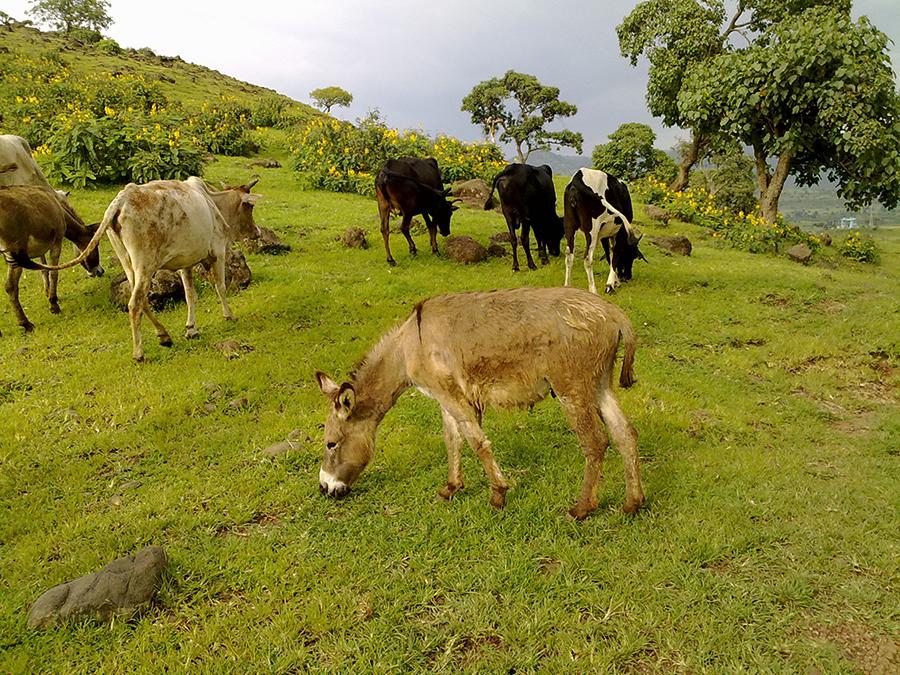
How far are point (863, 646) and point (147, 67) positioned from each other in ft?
187

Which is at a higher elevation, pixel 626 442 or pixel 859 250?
pixel 859 250

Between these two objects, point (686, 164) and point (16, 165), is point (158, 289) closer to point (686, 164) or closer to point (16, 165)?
point (16, 165)

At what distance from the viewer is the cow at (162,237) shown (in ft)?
25.0

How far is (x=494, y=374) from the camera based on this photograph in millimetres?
4617

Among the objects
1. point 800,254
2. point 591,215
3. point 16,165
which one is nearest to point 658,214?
point 800,254

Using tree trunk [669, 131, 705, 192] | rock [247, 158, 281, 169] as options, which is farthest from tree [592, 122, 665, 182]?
rock [247, 158, 281, 169]

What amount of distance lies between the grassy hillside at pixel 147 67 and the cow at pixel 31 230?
25.1m

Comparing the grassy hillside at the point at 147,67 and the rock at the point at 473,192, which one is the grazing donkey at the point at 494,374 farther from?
the grassy hillside at the point at 147,67

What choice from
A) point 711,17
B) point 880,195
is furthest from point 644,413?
point 711,17

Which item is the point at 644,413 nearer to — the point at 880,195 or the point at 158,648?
the point at 158,648

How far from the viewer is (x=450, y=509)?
193 inches

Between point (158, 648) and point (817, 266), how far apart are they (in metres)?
20.2

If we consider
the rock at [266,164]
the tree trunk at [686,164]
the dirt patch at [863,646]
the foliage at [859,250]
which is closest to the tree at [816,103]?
the foliage at [859,250]

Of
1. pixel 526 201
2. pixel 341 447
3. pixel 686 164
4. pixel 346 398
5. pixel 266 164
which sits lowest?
pixel 341 447
